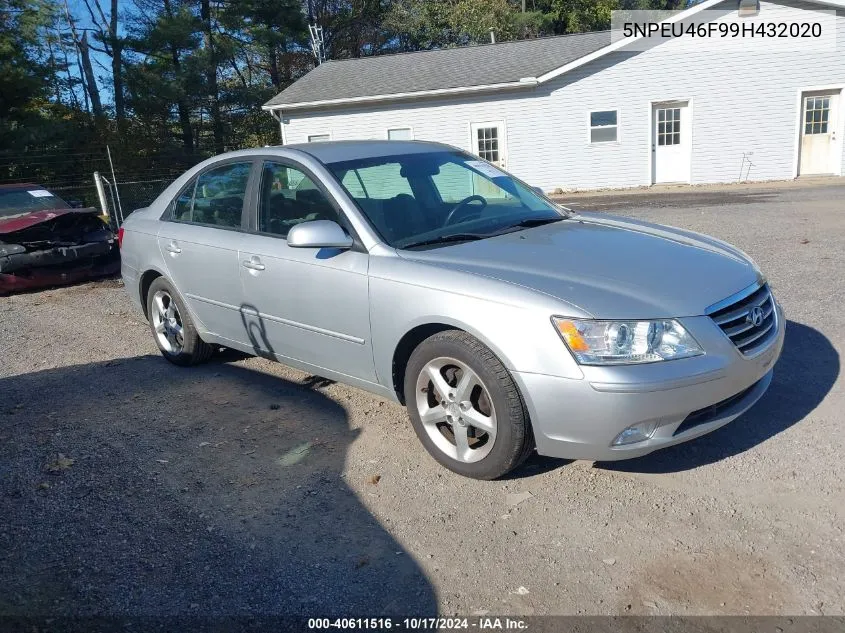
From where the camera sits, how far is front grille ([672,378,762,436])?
3.30 metres

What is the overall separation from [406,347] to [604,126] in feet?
57.7

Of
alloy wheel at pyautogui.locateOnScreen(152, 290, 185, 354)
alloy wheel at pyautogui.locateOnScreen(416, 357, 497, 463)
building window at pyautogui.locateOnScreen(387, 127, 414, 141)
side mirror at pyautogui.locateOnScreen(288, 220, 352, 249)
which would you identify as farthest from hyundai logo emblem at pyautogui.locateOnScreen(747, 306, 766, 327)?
building window at pyautogui.locateOnScreen(387, 127, 414, 141)

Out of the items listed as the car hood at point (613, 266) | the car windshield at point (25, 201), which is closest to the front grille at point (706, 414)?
the car hood at point (613, 266)

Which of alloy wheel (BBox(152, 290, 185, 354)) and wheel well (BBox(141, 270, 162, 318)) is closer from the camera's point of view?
alloy wheel (BBox(152, 290, 185, 354))

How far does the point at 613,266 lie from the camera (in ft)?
11.9

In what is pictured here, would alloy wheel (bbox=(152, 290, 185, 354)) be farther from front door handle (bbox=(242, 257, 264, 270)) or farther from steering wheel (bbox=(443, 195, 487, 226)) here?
steering wheel (bbox=(443, 195, 487, 226))

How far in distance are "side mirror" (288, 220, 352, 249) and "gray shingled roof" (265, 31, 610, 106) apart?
17.0 meters

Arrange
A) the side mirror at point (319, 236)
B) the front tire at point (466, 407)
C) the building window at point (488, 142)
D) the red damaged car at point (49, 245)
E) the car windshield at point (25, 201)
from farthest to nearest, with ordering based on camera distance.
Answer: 1. the building window at point (488, 142)
2. the car windshield at point (25, 201)
3. the red damaged car at point (49, 245)
4. the side mirror at point (319, 236)
5. the front tire at point (466, 407)

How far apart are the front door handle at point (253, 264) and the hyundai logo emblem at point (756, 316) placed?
9.36 feet

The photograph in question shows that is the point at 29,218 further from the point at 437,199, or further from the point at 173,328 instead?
the point at 437,199

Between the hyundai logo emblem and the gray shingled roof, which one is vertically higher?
the gray shingled roof

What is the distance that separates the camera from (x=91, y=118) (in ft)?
91.0

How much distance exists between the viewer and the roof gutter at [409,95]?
1961 centimetres

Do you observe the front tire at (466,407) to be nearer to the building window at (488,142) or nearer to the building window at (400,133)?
the building window at (488,142)
